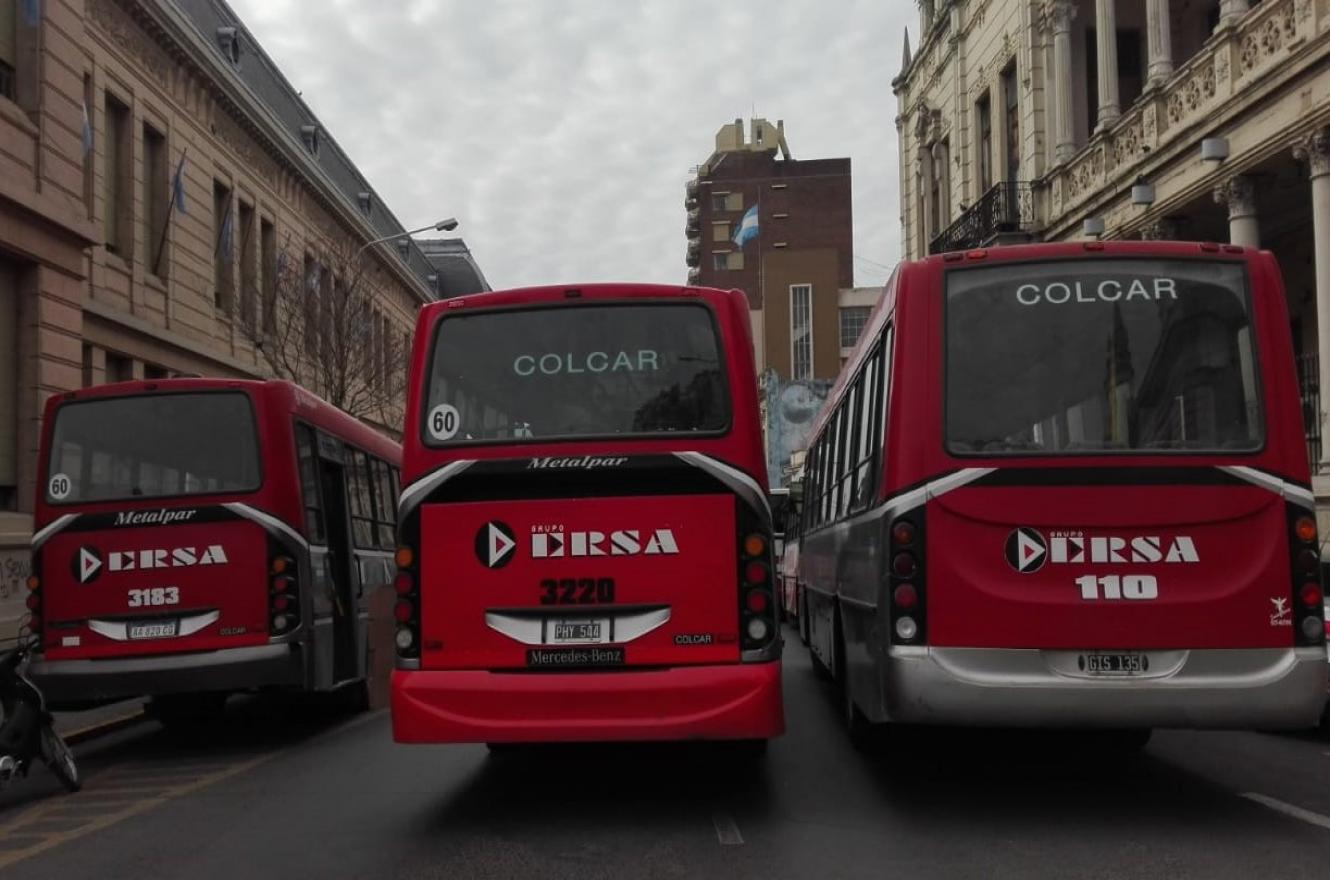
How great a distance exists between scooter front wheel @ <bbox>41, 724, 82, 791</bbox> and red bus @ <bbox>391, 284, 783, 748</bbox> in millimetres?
2782

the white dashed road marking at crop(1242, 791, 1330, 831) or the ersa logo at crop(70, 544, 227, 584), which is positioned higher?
the ersa logo at crop(70, 544, 227, 584)

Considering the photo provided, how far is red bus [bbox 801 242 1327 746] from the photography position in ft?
22.6

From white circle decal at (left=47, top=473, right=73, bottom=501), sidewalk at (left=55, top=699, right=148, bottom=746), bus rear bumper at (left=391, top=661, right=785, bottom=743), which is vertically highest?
white circle decal at (left=47, top=473, right=73, bottom=501)

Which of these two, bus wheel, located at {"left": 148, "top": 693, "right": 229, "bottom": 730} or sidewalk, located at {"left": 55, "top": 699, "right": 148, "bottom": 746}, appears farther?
bus wheel, located at {"left": 148, "top": 693, "right": 229, "bottom": 730}

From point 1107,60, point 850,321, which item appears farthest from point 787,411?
point 1107,60

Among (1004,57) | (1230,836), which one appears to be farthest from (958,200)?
(1230,836)

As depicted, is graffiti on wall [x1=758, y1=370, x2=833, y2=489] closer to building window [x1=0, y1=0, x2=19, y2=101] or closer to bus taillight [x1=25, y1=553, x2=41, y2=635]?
building window [x1=0, y1=0, x2=19, y2=101]

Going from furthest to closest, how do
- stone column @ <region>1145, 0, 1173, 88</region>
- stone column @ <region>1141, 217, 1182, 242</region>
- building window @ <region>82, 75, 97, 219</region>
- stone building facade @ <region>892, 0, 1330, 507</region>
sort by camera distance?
building window @ <region>82, 75, 97, 219</region> → stone column @ <region>1141, 217, 1182, 242</region> → stone column @ <region>1145, 0, 1173, 88</region> → stone building facade @ <region>892, 0, 1330, 507</region>

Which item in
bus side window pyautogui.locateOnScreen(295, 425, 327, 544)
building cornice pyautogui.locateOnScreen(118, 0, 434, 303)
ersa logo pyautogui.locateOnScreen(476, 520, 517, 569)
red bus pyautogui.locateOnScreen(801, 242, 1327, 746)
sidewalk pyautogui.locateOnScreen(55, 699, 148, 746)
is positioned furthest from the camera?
building cornice pyautogui.locateOnScreen(118, 0, 434, 303)

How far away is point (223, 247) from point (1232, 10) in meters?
20.4

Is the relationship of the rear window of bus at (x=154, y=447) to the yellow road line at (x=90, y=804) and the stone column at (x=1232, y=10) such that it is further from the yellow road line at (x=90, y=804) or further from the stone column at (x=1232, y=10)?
the stone column at (x=1232, y=10)

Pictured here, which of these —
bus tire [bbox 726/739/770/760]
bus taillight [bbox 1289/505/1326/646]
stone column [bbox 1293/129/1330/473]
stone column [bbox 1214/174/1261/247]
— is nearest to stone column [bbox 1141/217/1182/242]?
stone column [bbox 1214/174/1261/247]

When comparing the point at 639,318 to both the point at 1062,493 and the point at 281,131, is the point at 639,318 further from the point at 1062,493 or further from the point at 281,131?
the point at 281,131

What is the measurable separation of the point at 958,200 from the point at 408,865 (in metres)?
29.4
